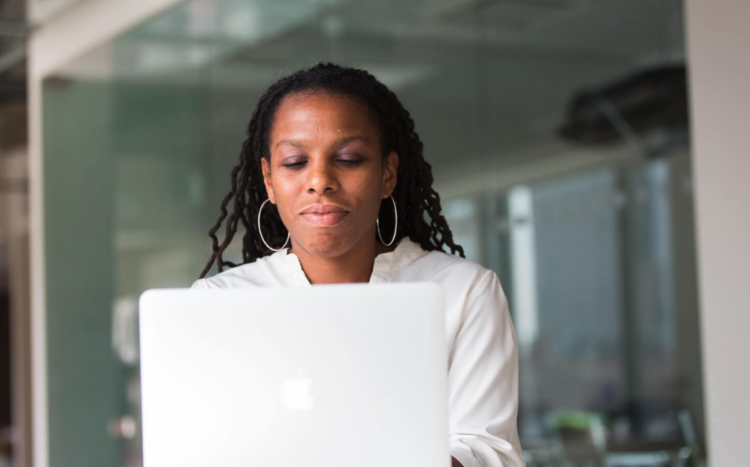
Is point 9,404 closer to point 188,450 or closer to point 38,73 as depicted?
point 38,73

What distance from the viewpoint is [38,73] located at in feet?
20.0

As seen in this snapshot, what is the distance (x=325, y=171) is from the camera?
167 cm

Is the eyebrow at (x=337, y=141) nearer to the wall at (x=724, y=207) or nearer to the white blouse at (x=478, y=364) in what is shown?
the white blouse at (x=478, y=364)

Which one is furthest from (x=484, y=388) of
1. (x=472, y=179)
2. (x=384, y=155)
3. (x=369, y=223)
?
(x=472, y=179)

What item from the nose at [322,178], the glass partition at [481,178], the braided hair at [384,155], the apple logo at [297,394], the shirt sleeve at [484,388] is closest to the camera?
the apple logo at [297,394]

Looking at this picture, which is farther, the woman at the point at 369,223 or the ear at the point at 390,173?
the ear at the point at 390,173

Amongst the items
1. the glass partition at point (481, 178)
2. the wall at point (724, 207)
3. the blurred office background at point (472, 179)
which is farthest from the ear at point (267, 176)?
the blurred office background at point (472, 179)

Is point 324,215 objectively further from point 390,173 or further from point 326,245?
point 390,173

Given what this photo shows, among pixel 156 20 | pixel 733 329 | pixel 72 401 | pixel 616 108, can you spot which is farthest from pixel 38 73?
pixel 733 329

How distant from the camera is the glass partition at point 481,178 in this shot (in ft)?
16.2

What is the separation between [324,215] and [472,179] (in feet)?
11.2

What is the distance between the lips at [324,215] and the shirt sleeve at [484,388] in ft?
0.82

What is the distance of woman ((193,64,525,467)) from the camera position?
157cm

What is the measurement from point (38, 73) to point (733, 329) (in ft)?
15.2
